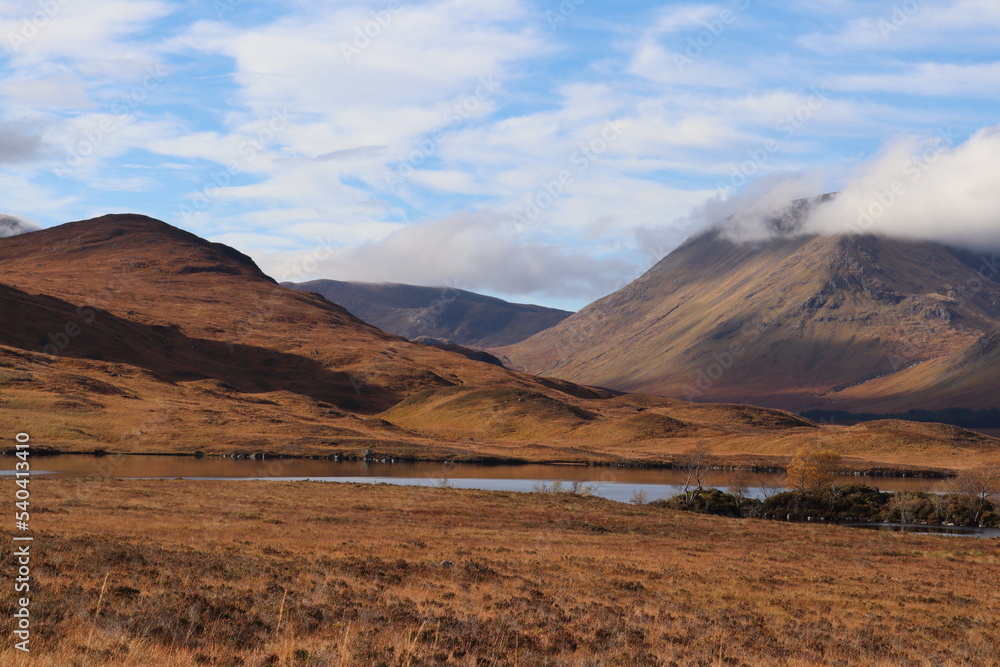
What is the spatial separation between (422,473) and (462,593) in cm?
9172

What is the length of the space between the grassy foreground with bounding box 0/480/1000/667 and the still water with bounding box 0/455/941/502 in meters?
41.0

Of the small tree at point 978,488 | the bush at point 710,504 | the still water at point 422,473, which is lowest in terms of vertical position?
the still water at point 422,473

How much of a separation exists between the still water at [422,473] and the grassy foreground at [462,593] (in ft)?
135

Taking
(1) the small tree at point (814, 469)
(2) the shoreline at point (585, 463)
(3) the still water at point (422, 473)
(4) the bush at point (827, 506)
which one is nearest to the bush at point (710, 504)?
(4) the bush at point (827, 506)

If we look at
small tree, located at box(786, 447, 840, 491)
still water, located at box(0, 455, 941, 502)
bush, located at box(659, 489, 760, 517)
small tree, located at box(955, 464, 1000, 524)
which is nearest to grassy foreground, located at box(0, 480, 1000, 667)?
bush, located at box(659, 489, 760, 517)

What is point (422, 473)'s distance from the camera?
119188 mm

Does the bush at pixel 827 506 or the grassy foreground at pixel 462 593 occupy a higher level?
the grassy foreground at pixel 462 593

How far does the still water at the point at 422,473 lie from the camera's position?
316ft

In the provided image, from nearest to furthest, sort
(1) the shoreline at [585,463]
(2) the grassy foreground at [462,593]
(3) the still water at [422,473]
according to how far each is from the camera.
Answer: (2) the grassy foreground at [462,593]
(3) the still water at [422,473]
(1) the shoreline at [585,463]

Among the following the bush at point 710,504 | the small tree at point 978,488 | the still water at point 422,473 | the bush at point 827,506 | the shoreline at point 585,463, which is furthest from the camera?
the shoreline at point 585,463

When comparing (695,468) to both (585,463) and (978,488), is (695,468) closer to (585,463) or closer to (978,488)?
(585,463)

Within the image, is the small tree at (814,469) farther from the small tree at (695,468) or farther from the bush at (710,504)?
Answer: the bush at (710,504)

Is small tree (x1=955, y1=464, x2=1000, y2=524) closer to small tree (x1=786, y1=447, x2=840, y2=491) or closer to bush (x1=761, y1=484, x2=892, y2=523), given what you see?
bush (x1=761, y1=484, x2=892, y2=523)

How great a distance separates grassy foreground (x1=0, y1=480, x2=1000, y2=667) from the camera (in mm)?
19625
